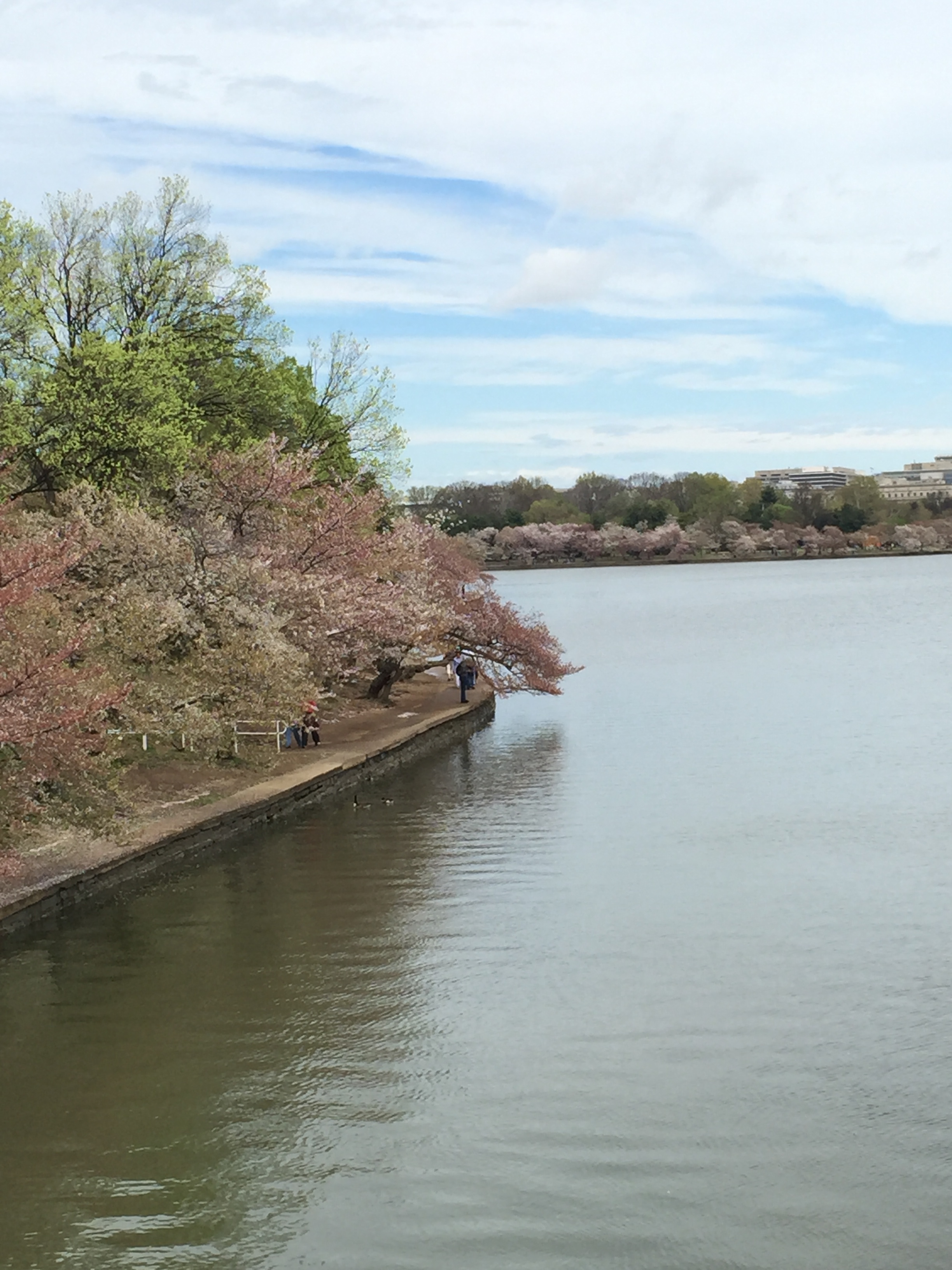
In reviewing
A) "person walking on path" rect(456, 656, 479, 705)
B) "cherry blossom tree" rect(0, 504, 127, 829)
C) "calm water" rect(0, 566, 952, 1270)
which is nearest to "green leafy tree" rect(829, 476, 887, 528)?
"person walking on path" rect(456, 656, 479, 705)

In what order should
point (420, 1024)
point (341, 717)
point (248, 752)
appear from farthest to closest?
point (341, 717) → point (248, 752) → point (420, 1024)

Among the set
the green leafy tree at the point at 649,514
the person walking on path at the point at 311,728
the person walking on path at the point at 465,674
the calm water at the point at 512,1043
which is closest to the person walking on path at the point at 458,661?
the person walking on path at the point at 465,674

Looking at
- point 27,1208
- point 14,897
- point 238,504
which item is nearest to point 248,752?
point 238,504

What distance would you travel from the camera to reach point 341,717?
37188 mm

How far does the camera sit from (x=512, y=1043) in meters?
13.7

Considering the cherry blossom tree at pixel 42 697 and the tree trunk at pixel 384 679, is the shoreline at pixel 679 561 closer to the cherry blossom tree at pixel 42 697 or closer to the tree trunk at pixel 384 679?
the tree trunk at pixel 384 679

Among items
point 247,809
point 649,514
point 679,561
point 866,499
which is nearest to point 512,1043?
point 247,809

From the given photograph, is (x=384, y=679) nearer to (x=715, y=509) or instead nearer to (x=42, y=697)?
(x=42, y=697)

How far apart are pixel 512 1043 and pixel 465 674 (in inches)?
1095

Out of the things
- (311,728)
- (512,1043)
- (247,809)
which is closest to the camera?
(512,1043)

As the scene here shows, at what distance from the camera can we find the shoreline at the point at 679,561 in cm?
18300

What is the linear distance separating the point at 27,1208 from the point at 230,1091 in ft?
8.20

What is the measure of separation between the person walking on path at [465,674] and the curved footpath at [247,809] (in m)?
1.25

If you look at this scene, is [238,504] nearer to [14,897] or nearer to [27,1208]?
[14,897]
